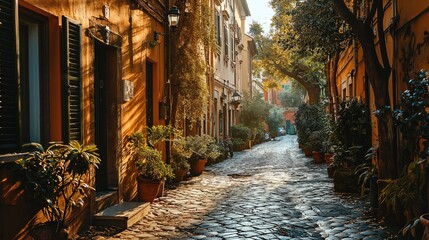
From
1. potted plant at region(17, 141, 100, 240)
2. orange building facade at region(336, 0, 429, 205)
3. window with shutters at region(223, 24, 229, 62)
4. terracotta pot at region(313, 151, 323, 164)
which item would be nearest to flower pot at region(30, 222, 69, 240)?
potted plant at region(17, 141, 100, 240)

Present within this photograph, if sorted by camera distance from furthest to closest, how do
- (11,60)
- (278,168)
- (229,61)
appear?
(229,61)
(278,168)
(11,60)

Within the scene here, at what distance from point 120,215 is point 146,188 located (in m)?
1.92

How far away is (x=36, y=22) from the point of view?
5621mm

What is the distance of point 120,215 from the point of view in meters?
6.80

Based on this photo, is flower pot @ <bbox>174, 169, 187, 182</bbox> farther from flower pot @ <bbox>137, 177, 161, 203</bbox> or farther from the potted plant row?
flower pot @ <bbox>137, 177, 161, 203</bbox>

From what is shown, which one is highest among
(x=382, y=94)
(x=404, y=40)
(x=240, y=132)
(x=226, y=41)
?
(x=226, y=41)

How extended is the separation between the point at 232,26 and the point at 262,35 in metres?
11.8

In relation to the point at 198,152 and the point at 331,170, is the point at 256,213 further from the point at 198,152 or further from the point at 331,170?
the point at 198,152

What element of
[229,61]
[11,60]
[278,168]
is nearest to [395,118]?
[11,60]

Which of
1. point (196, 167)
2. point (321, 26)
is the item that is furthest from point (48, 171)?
point (196, 167)

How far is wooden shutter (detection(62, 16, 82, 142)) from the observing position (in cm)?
588

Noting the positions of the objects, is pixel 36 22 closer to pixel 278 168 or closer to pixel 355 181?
pixel 355 181

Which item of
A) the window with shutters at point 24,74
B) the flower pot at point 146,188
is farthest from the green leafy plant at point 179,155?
the window with shutters at point 24,74

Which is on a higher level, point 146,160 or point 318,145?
point 146,160
